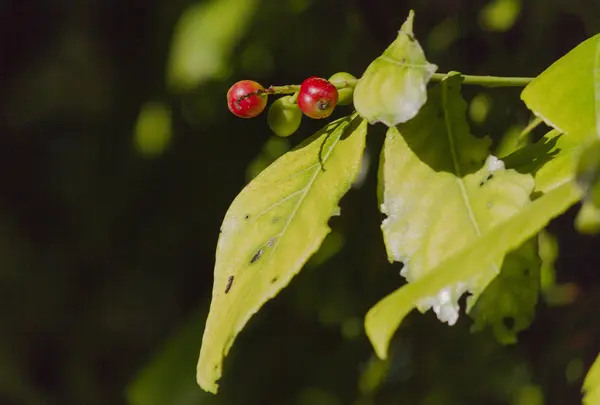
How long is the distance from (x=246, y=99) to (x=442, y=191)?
0.55 feet

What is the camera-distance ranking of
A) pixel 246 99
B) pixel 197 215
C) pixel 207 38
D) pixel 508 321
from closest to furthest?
1. pixel 246 99
2. pixel 508 321
3. pixel 207 38
4. pixel 197 215

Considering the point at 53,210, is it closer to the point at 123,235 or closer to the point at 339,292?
the point at 123,235

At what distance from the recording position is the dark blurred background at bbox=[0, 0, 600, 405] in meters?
1.19

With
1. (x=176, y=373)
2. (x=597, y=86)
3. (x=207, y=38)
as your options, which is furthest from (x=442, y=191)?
(x=176, y=373)

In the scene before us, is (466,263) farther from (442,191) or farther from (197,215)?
(197,215)

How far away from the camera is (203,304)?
1280 millimetres

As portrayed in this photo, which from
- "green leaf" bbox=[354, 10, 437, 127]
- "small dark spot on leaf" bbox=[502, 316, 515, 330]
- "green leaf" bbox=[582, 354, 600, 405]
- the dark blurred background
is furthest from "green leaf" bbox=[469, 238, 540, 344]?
the dark blurred background

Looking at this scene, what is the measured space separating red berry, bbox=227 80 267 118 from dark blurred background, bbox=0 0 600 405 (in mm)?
534

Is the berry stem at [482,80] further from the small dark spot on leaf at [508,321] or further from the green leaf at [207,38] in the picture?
the green leaf at [207,38]

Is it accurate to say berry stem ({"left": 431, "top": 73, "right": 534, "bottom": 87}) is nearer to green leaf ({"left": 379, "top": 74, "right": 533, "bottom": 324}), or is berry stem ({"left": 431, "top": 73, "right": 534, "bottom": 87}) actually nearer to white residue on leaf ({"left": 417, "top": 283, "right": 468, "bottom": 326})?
green leaf ({"left": 379, "top": 74, "right": 533, "bottom": 324})

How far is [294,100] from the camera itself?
60cm

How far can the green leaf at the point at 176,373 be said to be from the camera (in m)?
1.20

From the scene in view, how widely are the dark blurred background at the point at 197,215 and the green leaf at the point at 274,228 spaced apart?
0.58 metres

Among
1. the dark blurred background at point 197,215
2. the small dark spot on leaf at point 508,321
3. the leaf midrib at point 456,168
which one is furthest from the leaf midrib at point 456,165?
the dark blurred background at point 197,215
